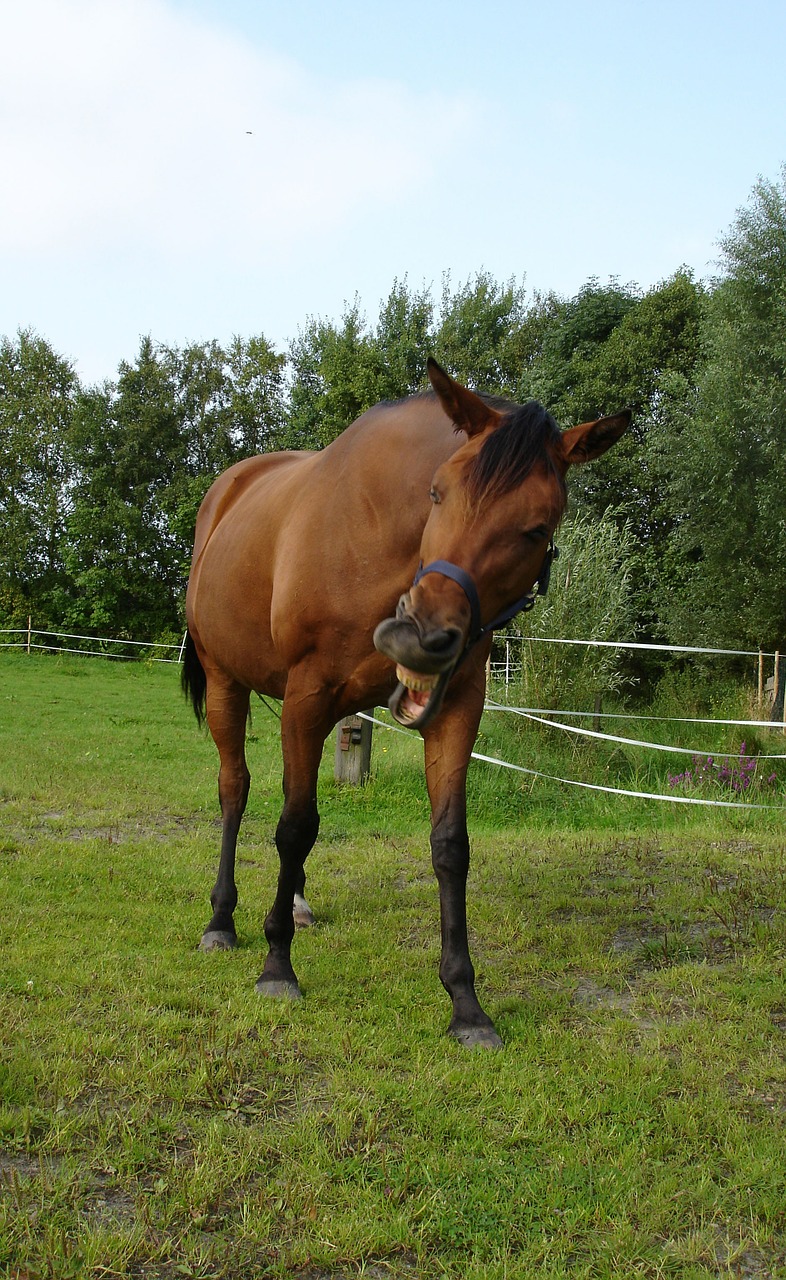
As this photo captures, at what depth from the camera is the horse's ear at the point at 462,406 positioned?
2668 millimetres

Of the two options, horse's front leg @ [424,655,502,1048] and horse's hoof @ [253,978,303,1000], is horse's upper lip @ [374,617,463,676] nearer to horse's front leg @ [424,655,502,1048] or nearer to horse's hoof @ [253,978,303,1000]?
horse's front leg @ [424,655,502,1048]

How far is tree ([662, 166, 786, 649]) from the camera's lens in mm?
13969

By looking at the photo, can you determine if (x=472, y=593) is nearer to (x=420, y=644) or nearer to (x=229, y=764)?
(x=420, y=644)

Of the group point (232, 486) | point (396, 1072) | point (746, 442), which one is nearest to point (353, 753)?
point (232, 486)

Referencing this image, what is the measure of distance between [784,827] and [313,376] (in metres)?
29.8

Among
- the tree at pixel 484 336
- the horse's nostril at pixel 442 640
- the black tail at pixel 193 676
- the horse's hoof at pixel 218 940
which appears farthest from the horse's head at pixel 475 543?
the tree at pixel 484 336

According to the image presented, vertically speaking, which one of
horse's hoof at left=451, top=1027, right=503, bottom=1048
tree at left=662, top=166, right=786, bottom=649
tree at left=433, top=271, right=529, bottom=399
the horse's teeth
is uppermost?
tree at left=433, top=271, right=529, bottom=399

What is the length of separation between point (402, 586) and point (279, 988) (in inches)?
61.4

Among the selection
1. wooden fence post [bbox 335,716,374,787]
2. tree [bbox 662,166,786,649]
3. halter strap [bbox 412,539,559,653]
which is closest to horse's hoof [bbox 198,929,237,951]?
halter strap [bbox 412,539,559,653]

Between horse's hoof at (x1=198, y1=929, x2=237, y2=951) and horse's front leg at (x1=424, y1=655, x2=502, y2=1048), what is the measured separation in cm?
119

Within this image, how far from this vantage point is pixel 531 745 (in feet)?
29.6

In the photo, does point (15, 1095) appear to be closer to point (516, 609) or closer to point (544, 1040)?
point (544, 1040)

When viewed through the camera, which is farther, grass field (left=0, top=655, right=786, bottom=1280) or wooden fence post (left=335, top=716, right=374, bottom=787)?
wooden fence post (left=335, top=716, right=374, bottom=787)

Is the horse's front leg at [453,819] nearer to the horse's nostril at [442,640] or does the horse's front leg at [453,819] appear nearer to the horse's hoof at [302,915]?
the horse's nostril at [442,640]
